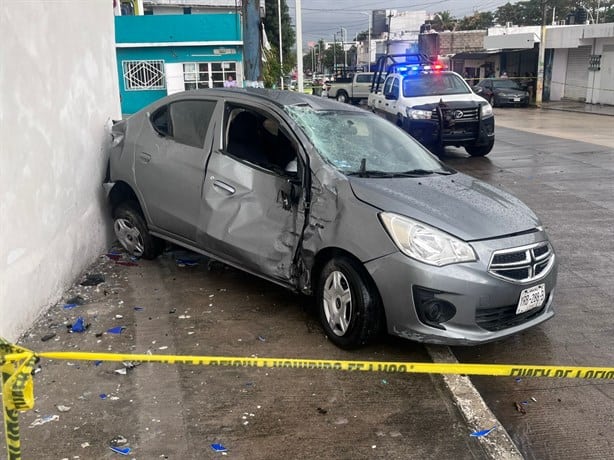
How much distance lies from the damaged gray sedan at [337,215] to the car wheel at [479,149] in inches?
326

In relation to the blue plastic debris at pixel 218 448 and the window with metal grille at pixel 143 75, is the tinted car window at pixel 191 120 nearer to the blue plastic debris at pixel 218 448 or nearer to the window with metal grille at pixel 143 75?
the blue plastic debris at pixel 218 448

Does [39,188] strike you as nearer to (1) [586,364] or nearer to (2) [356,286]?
(2) [356,286]

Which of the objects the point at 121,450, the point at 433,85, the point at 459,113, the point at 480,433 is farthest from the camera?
the point at 433,85

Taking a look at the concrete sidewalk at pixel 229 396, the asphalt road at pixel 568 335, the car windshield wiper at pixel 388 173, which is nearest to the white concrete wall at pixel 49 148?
the concrete sidewalk at pixel 229 396

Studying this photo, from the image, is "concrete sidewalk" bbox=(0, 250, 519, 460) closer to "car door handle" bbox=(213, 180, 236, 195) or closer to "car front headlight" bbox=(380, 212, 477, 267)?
"car front headlight" bbox=(380, 212, 477, 267)

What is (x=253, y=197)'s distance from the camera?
4.73m

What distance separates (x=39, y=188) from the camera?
4.64 m

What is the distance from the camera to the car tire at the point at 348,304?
13.0 ft

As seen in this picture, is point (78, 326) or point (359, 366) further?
point (78, 326)

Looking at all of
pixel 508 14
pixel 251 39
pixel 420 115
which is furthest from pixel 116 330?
pixel 508 14

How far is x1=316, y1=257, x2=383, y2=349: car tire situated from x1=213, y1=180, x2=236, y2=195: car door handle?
1.11 m

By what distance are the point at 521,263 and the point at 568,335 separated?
3.16ft

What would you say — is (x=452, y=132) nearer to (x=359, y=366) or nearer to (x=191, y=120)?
(x=191, y=120)

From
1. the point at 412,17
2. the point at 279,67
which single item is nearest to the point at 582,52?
the point at 279,67
